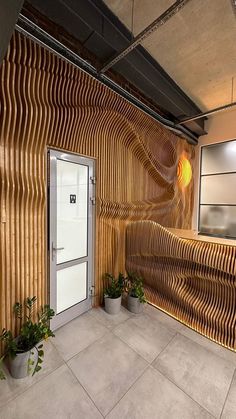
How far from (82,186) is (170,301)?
88.5 inches

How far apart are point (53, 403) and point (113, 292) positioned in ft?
4.93

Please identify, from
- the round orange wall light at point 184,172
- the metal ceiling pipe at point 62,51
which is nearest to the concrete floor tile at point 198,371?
the metal ceiling pipe at point 62,51

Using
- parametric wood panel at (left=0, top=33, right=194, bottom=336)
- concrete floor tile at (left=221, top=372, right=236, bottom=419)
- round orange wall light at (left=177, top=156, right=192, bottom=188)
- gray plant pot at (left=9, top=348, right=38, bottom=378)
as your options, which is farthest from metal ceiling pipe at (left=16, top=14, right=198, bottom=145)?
concrete floor tile at (left=221, top=372, right=236, bottom=419)

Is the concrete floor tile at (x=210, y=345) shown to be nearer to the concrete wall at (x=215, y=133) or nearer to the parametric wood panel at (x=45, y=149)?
the parametric wood panel at (x=45, y=149)

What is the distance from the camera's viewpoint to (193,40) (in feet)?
8.51

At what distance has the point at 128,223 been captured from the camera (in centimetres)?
358

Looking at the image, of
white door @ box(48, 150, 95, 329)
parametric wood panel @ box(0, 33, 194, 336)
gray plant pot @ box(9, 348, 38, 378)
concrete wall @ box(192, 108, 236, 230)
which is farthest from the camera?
concrete wall @ box(192, 108, 236, 230)

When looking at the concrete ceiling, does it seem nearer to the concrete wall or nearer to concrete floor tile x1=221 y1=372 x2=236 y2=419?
the concrete wall

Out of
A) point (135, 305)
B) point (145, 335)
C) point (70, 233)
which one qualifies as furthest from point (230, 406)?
point (70, 233)

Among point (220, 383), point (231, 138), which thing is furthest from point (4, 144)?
point (231, 138)

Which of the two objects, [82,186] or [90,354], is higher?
[82,186]

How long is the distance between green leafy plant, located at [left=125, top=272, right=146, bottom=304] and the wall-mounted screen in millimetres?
2812

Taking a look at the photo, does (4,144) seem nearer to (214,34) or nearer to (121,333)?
(121,333)

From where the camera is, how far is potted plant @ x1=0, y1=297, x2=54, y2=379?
181 centimetres
